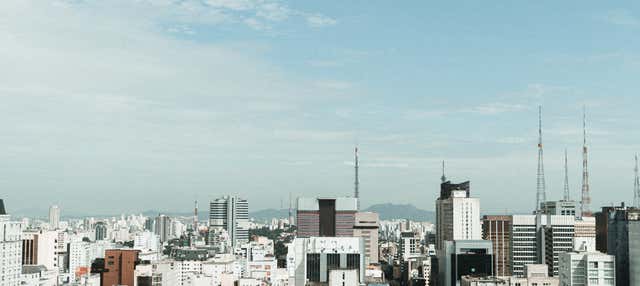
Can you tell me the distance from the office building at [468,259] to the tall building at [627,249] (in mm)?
11532

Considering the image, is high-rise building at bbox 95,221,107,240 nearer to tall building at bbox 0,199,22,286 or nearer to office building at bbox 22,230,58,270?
office building at bbox 22,230,58,270

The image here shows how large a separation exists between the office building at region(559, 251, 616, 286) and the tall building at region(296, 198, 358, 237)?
37.7m

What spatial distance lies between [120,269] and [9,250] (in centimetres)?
1842

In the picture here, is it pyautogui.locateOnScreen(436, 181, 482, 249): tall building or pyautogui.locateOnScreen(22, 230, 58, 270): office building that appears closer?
pyautogui.locateOnScreen(22, 230, 58, 270): office building

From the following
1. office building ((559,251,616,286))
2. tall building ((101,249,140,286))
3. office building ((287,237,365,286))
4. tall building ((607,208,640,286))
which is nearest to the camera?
office building ((559,251,616,286))

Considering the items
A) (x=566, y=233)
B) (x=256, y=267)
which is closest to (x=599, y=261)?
(x=566, y=233)

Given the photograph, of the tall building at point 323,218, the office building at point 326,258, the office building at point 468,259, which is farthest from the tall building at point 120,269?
the office building at point 468,259

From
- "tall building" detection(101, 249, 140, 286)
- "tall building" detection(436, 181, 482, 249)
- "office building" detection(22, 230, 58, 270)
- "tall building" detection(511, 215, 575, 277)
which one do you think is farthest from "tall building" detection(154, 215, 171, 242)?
"tall building" detection(511, 215, 575, 277)

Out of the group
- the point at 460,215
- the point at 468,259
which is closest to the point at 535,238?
the point at 460,215

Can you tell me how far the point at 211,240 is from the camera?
10725 centimetres

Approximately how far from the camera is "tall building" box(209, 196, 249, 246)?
123000mm

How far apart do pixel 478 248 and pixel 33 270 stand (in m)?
31.5

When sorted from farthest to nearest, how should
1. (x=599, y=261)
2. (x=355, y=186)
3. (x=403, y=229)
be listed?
(x=403, y=229) < (x=355, y=186) < (x=599, y=261)

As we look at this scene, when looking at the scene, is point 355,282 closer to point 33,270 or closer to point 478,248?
point 478,248
